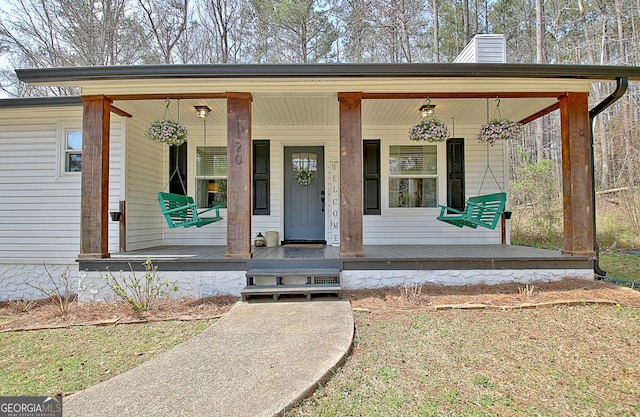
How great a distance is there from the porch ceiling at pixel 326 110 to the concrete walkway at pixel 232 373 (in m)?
3.02

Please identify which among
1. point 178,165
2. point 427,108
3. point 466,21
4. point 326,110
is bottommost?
point 178,165

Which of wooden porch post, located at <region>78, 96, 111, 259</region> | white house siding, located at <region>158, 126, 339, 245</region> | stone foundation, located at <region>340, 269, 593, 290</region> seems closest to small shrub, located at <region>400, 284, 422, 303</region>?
stone foundation, located at <region>340, 269, 593, 290</region>

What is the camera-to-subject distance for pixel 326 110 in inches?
215

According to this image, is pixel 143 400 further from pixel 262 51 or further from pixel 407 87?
pixel 262 51

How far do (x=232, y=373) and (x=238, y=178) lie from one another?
260 centimetres

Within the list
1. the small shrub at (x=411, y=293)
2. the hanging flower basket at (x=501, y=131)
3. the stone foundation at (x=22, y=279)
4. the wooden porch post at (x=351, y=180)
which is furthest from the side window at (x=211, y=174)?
the hanging flower basket at (x=501, y=131)

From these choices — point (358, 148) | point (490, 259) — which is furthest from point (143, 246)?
point (490, 259)

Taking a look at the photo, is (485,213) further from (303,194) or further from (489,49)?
(303,194)

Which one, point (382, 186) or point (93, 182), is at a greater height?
point (382, 186)

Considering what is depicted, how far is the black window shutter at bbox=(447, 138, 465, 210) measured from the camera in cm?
643

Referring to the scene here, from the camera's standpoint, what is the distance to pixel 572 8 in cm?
1184

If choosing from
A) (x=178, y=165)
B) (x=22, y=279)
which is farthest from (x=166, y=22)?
(x=22, y=279)

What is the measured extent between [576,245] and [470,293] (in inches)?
63.2

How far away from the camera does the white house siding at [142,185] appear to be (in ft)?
17.9
